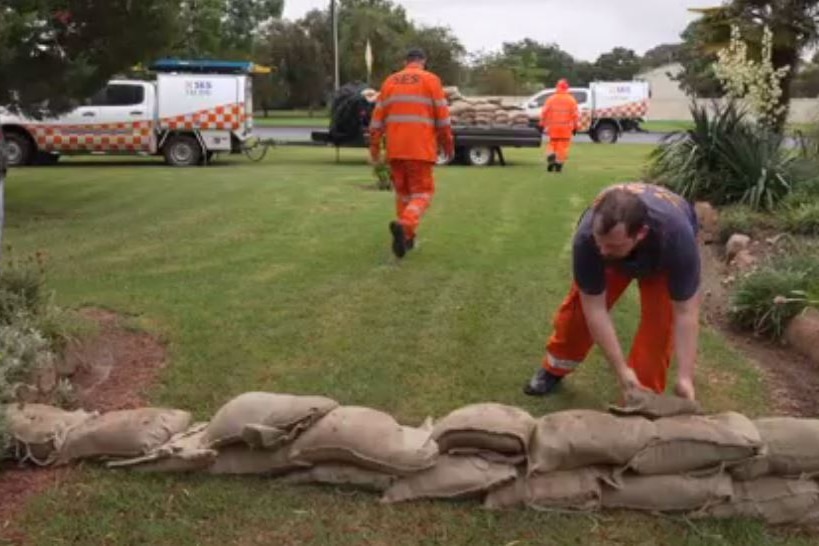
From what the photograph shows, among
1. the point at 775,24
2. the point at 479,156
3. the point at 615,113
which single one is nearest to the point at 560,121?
the point at 479,156

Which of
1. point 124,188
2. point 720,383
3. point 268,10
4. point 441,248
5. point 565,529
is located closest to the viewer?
point 565,529

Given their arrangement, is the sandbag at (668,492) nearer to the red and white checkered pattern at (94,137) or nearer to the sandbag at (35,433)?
the sandbag at (35,433)

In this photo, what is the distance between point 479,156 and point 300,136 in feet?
45.3

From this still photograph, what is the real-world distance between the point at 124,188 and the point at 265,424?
37.5 feet

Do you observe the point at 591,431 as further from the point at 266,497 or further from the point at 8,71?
the point at 8,71

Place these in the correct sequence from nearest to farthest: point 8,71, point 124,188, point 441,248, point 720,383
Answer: point 720,383, point 441,248, point 8,71, point 124,188

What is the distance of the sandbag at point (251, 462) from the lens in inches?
145

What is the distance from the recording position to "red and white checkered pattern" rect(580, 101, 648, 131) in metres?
31.4

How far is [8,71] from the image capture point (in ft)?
36.6

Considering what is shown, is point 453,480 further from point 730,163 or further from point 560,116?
point 560,116

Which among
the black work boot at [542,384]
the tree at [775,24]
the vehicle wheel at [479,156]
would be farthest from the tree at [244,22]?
the black work boot at [542,384]

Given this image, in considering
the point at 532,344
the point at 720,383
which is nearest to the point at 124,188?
the point at 532,344

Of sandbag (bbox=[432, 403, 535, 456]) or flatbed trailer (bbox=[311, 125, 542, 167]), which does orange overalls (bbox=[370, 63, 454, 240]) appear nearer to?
sandbag (bbox=[432, 403, 535, 456])

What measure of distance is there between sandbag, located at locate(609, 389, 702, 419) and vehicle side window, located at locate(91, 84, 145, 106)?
666 inches
